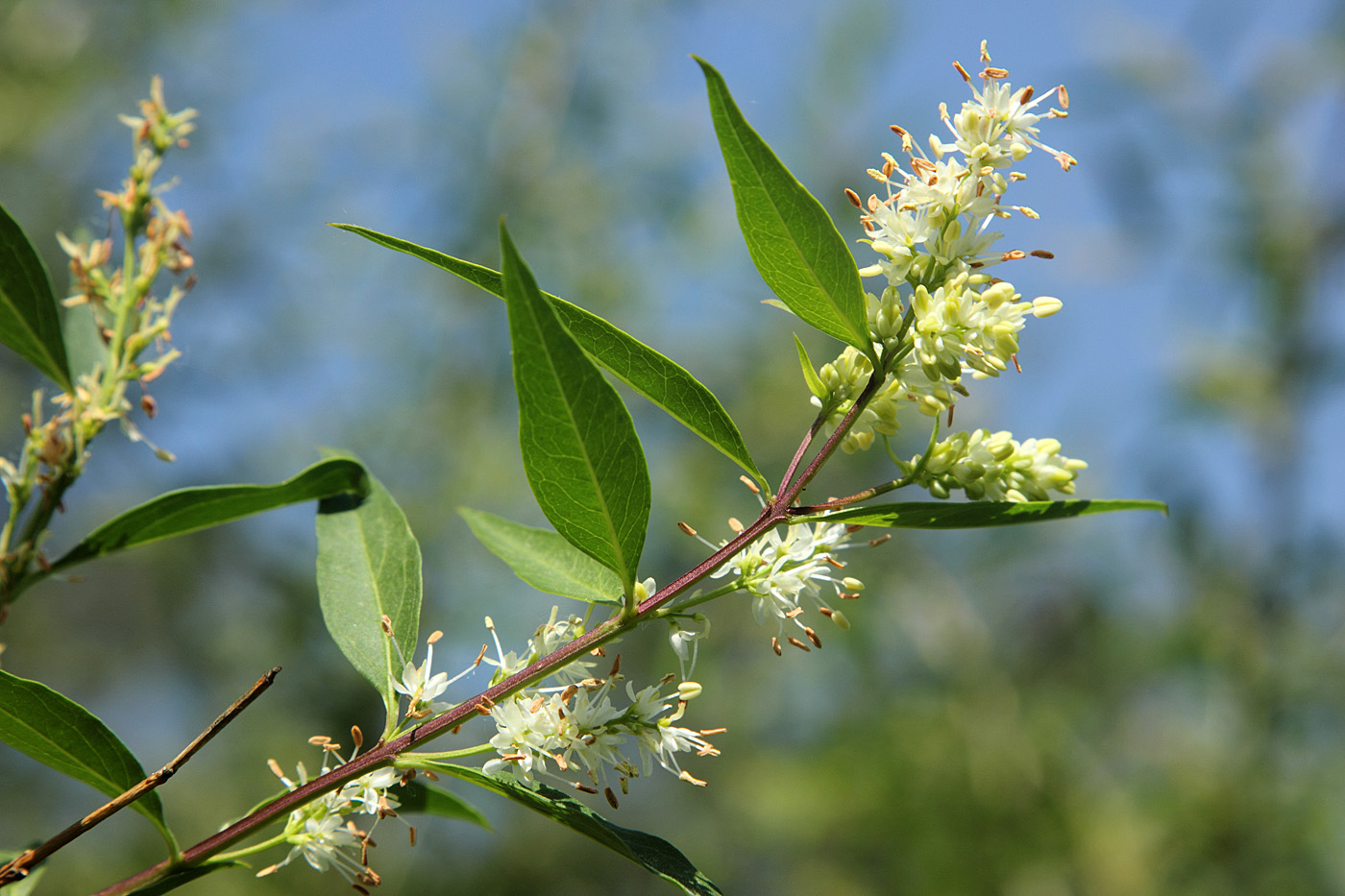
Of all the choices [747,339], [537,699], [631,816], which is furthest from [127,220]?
[631,816]

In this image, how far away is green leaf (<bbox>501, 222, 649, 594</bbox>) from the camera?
721mm

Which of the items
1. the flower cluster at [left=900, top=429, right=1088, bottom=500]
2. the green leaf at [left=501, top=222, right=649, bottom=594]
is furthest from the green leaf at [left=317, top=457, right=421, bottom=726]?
the flower cluster at [left=900, top=429, right=1088, bottom=500]

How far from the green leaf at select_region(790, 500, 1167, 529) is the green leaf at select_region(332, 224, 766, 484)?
0.39ft

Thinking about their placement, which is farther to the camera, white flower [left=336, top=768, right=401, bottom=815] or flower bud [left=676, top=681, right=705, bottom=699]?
flower bud [left=676, top=681, right=705, bottom=699]

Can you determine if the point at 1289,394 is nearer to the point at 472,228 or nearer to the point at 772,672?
the point at 772,672

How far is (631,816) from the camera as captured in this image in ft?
22.1

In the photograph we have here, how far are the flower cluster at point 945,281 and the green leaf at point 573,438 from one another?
0.26 m

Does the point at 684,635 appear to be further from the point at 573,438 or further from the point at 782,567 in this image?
the point at 573,438

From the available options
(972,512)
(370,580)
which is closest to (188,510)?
(370,580)

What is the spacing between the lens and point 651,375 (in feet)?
3.11

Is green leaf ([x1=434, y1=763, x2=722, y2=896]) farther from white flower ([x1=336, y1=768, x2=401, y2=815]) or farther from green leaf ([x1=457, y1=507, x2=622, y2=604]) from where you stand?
green leaf ([x1=457, y1=507, x2=622, y2=604])

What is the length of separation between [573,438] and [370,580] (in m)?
0.45

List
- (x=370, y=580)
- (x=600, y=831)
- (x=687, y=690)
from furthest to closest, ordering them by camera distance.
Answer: (x=370, y=580), (x=687, y=690), (x=600, y=831)

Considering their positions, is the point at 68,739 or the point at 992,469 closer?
the point at 68,739
